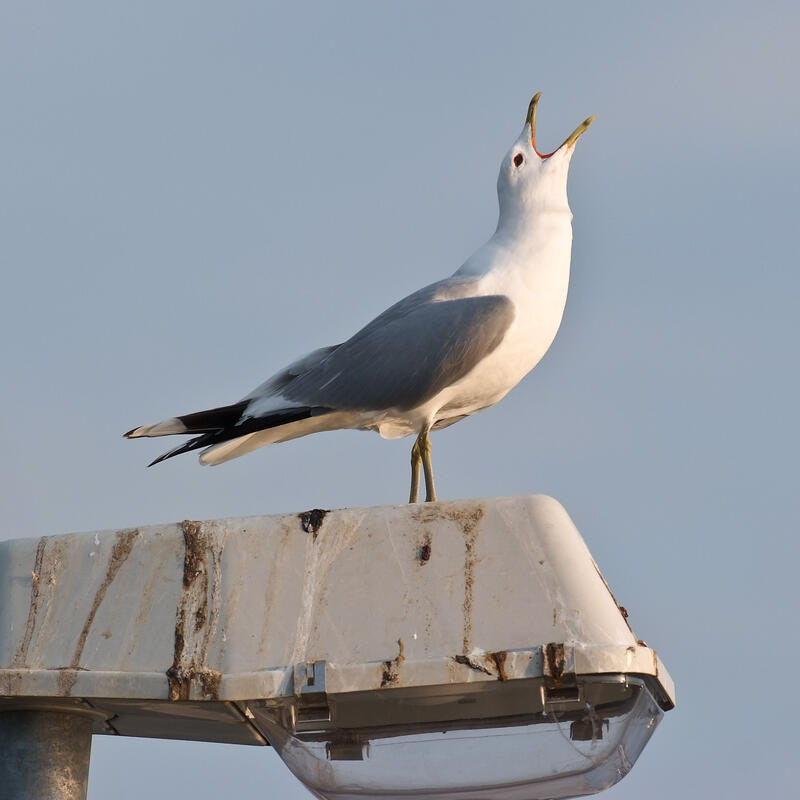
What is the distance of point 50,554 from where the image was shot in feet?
11.3

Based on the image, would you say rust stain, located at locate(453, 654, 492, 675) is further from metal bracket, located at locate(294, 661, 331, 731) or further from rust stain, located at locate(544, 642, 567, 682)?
metal bracket, located at locate(294, 661, 331, 731)

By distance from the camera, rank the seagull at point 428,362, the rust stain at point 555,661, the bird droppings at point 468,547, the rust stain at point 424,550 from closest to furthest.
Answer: the rust stain at point 555,661
the bird droppings at point 468,547
the rust stain at point 424,550
the seagull at point 428,362

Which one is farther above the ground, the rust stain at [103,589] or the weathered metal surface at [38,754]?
the rust stain at [103,589]

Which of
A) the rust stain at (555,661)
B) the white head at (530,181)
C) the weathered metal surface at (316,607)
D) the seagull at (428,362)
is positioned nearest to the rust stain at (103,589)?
the weathered metal surface at (316,607)

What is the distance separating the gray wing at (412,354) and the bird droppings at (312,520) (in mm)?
2659

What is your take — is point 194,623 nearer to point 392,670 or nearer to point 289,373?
point 392,670

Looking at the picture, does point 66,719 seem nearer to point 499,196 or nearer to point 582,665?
point 582,665

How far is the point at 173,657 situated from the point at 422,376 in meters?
2.98

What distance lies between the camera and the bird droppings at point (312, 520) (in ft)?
10.7

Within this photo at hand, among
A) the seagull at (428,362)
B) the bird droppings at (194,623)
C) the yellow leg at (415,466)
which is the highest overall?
the seagull at (428,362)

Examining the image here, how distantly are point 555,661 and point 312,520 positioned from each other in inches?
27.6

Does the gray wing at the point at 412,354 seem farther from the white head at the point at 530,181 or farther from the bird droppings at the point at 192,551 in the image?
the bird droppings at the point at 192,551

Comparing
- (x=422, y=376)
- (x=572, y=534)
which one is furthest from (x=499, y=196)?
(x=572, y=534)

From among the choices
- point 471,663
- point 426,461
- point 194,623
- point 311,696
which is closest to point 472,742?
point 471,663
